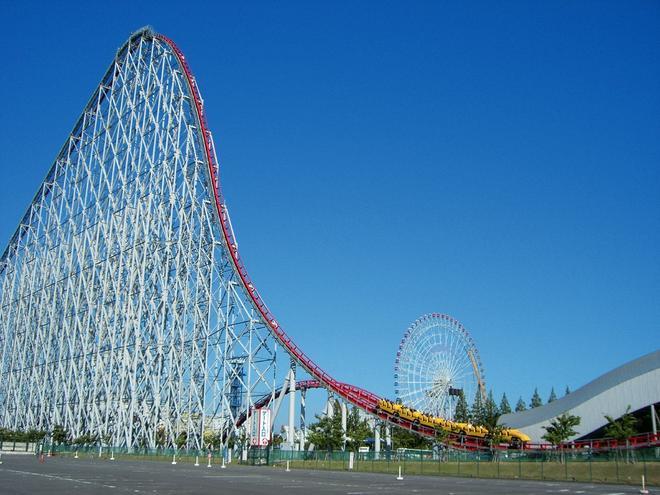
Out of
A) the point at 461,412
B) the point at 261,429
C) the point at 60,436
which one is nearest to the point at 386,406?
the point at 261,429

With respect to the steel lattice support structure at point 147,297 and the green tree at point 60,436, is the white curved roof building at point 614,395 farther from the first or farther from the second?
the green tree at point 60,436

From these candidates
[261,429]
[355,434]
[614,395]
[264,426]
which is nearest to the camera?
[261,429]

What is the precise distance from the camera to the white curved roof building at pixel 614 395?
44438 mm

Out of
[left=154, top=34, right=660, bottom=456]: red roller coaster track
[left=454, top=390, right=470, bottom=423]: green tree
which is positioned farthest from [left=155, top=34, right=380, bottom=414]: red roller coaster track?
[left=454, top=390, right=470, bottom=423]: green tree

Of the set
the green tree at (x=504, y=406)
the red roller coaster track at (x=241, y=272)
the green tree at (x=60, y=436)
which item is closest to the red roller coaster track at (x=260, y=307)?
the red roller coaster track at (x=241, y=272)

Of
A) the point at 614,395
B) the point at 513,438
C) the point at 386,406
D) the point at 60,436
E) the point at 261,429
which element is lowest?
the point at 60,436

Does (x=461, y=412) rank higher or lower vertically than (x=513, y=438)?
higher

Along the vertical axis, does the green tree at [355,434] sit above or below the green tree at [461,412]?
below

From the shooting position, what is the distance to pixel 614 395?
46688 millimetres

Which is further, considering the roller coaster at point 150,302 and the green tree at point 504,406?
the green tree at point 504,406

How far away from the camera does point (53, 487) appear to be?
1731 cm

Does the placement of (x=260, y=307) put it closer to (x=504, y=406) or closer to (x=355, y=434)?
(x=355, y=434)

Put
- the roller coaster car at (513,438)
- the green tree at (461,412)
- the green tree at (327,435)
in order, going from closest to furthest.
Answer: the green tree at (327,435)
the roller coaster car at (513,438)
the green tree at (461,412)

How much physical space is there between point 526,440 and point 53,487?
37208 millimetres
